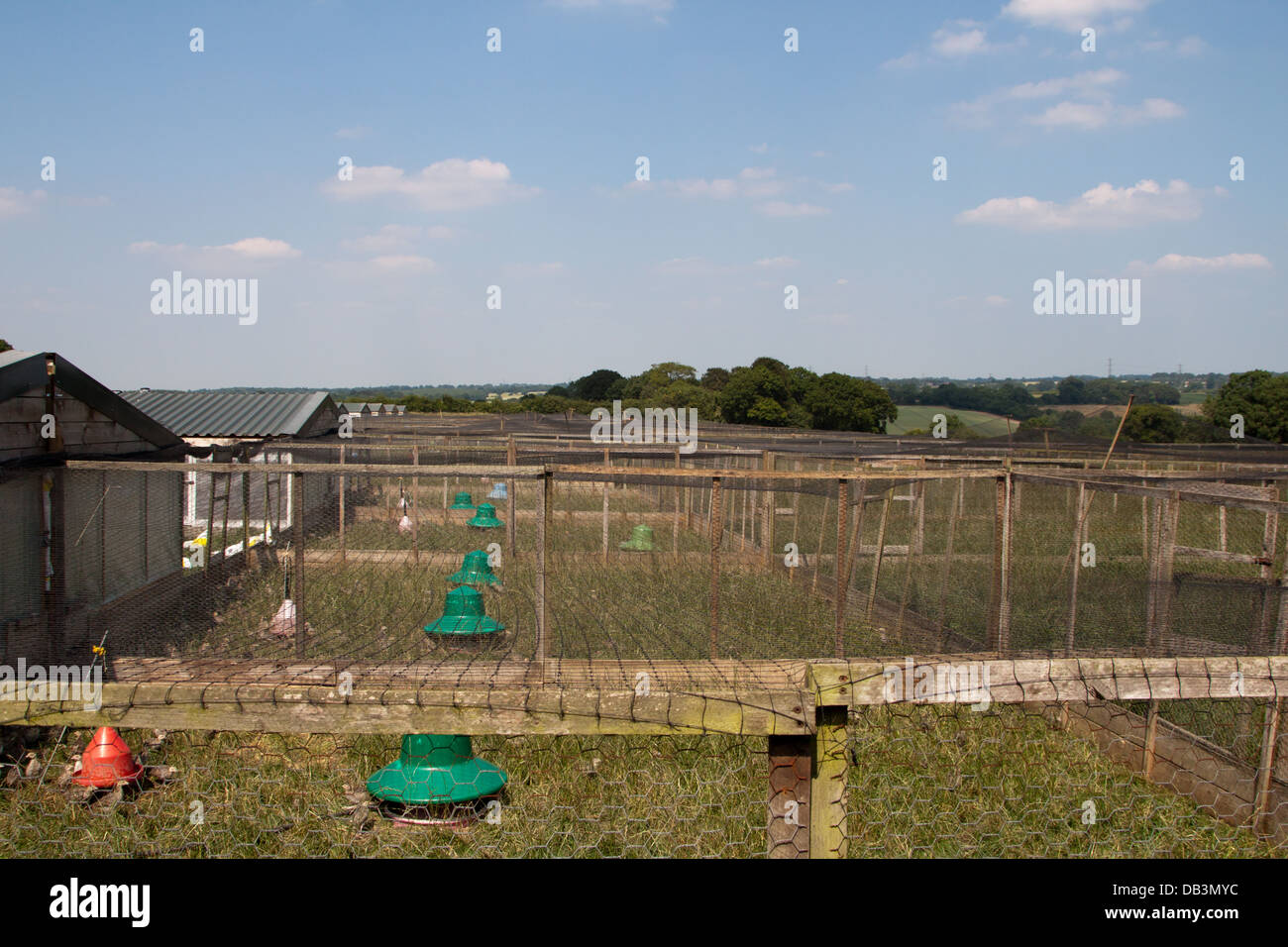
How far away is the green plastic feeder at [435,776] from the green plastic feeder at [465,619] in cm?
371

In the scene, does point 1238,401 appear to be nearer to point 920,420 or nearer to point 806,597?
point 920,420

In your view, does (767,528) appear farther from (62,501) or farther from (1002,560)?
(62,501)

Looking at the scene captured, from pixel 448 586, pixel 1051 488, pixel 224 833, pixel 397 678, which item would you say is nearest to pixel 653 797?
pixel 224 833

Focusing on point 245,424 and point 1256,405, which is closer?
point 245,424

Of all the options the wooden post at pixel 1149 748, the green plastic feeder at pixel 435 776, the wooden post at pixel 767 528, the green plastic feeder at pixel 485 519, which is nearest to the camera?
the green plastic feeder at pixel 435 776

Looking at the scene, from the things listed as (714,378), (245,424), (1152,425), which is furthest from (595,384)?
(245,424)

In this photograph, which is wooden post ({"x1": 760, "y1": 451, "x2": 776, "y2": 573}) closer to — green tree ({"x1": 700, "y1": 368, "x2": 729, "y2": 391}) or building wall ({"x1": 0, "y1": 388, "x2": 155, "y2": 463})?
building wall ({"x1": 0, "y1": 388, "x2": 155, "y2": 463})

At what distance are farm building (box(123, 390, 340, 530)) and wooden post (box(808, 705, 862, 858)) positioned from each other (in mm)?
16594

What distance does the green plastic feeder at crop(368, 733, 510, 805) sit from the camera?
4.37 metres

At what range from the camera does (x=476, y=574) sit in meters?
9.78

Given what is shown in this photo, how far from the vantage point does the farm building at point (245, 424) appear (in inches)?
722

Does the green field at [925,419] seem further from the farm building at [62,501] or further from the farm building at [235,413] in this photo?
the farm building at [62,501]

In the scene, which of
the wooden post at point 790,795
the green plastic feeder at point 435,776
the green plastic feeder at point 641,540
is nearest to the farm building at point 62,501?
the green plastic feeder at point 435,776

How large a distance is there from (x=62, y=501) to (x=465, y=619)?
11.8ft
